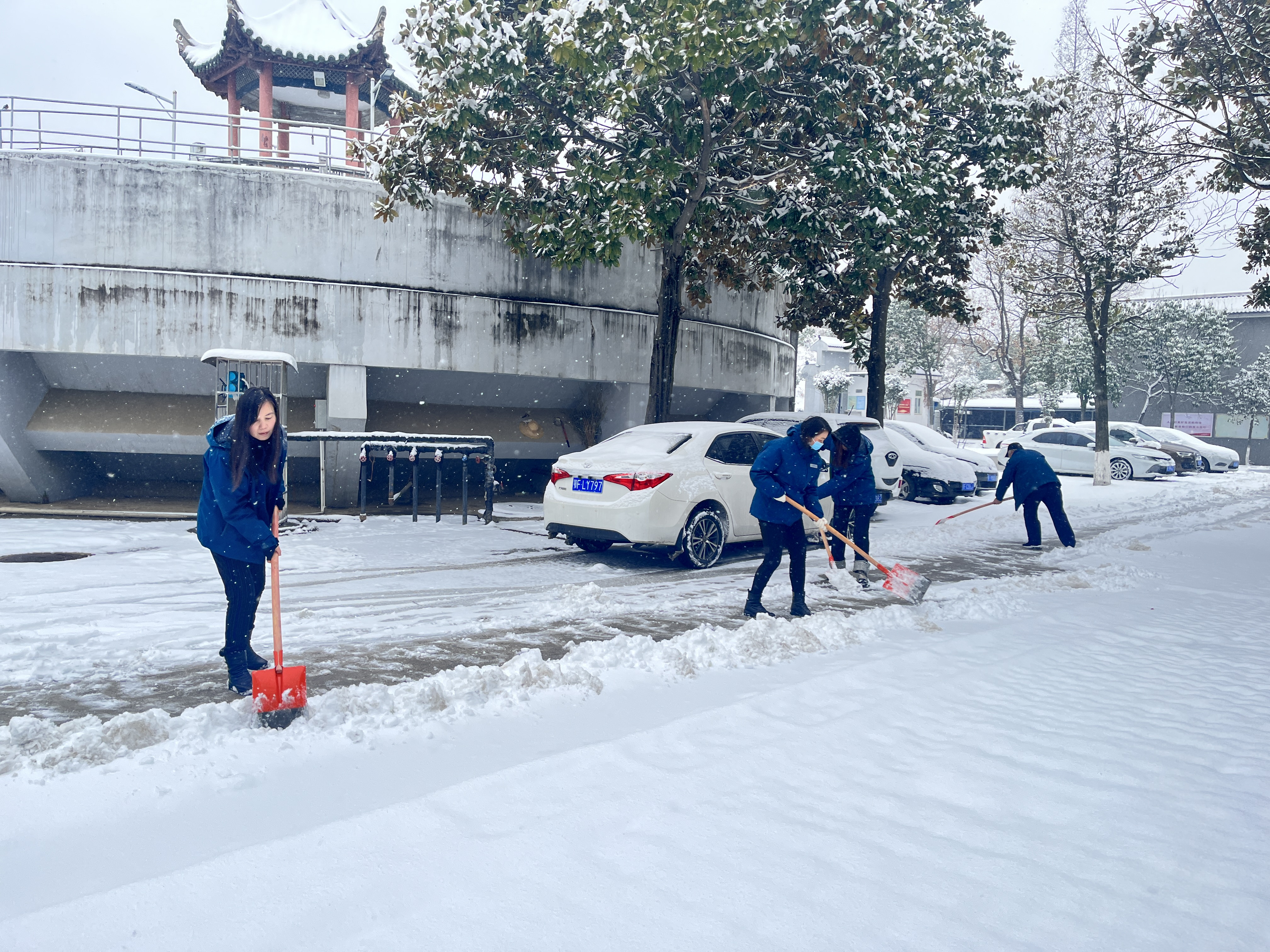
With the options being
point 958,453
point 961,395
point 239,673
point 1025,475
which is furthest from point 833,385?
point 239,673

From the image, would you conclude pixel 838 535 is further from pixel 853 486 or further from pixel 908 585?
pixel 853 486

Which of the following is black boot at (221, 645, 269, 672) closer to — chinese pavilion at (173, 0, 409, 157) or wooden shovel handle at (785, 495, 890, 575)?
wooden shovel handle at (785, 495, 890, 575)

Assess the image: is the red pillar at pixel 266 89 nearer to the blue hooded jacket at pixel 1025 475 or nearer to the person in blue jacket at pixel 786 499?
the blue hooded jacket at pixel 1025 475

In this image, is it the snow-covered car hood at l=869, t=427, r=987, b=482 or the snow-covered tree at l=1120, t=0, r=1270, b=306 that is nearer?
the snow-covered tree at l=1120, t=0, r=1270, b=306

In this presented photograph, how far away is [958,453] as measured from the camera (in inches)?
685

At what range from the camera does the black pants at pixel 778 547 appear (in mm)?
6668

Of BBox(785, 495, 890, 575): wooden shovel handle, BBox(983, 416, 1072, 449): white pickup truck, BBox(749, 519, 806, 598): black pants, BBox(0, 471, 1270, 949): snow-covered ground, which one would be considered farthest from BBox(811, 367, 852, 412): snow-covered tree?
BBox(0, 471, 1270, 949): snow-covered ground

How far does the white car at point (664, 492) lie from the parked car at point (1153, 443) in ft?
61.3

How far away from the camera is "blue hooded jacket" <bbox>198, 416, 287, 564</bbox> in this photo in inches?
172

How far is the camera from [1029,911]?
277cm

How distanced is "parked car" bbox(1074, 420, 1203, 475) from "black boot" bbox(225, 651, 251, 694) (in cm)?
2428

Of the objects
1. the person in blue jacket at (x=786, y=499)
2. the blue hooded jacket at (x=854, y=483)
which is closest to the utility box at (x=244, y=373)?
the blue hooded jacket at (x=854, y=483)

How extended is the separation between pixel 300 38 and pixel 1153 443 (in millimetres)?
26931

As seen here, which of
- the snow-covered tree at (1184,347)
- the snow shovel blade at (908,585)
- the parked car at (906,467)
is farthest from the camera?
the snow-covered tree at (1184,347)
